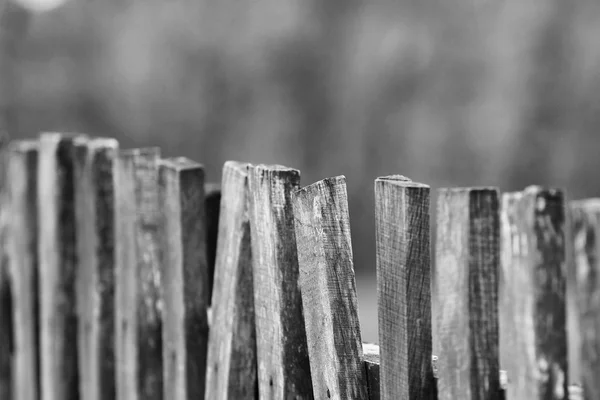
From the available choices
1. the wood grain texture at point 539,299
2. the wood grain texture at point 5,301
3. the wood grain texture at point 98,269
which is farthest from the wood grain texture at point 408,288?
the wood grain texture at point 5,301

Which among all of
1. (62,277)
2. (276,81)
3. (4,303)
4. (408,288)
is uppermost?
(276,81)

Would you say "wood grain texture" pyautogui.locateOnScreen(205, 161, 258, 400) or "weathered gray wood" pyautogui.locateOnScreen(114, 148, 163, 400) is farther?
"weathered gray wood" pyautogui.locateOnScreen(114, 148, 163, 400)

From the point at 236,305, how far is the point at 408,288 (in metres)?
0.62

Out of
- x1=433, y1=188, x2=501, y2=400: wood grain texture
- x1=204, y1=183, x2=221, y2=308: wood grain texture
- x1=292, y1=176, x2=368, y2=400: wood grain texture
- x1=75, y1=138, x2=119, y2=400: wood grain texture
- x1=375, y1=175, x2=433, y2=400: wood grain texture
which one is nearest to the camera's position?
x1=433, y1=188, x2=501, y2=400: wood grain texture

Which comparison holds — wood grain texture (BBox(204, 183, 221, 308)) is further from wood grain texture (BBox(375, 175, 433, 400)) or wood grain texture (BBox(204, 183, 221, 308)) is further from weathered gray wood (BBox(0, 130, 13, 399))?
weathered gray wood (BBox(0, 130, 13, 399))

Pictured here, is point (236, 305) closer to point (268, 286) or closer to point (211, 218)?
point (268, 286)

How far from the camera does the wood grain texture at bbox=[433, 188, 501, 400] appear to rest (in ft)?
5.09

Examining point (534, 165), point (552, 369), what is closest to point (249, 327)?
point (552, 369)

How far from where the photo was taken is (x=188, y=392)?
2316 mm

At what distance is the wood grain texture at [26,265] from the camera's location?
3.09 meters

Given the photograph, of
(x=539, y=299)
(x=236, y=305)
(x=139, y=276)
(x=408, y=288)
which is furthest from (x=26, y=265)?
(x=539, y=299)

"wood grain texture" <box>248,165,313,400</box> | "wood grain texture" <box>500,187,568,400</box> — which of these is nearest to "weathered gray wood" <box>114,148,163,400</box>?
"wood grain texture" <box>248,165,313,400</box>

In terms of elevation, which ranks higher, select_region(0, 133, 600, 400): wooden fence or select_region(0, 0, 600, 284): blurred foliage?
select_region(0, 0, 600, 284): blurred foliage

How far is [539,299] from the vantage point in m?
1.47
